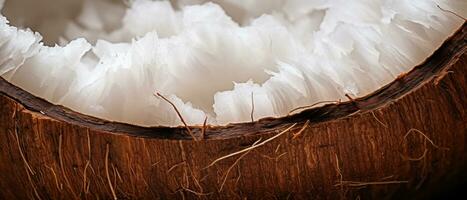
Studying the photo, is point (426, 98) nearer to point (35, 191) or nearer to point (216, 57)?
point (216, 57)

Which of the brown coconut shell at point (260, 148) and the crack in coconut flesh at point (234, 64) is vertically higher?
the crack in coconut flesh at point (234, 64)

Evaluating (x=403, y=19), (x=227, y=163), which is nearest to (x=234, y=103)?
(x=227, y=163)

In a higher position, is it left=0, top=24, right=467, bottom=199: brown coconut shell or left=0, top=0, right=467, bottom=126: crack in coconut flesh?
left=0, top=0, right=467, bottom=126: crack in coconut flesh
